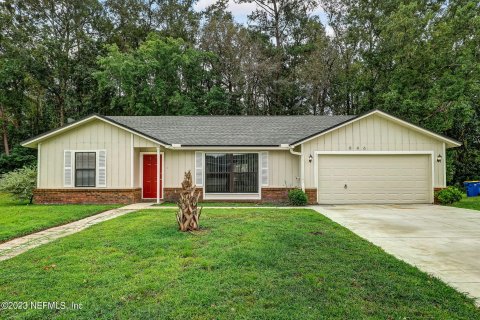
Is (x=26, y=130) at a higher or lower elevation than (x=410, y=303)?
higher

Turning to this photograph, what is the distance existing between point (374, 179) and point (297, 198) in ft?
11.5

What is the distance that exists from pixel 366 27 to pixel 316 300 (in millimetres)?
24534

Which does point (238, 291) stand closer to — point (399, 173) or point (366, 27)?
point (399, 173)

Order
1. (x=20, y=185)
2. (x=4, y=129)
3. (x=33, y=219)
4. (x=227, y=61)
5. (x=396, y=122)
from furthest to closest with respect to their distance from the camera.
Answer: (x=227, y=61) < (x=4, y=129) < (x=20, y=185) < (x=396, y=122) < (x=33, y=219)

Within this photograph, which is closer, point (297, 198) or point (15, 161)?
point (297, 198)

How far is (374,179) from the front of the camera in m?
12.7

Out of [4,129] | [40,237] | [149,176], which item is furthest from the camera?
[4,129]

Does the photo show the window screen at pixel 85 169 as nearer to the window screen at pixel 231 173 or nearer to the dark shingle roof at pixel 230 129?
the dark shingle roof at pixel 230 129

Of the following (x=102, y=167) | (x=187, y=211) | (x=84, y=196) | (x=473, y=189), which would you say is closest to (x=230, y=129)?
(x=102, y=167)

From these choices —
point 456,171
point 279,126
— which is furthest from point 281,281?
point 456,171

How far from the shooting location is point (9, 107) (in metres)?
25.4

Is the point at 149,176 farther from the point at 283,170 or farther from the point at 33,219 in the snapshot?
the point at 283,170

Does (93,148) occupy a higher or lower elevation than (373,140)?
lower

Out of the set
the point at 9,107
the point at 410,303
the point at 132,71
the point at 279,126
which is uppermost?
the point at 132,71
